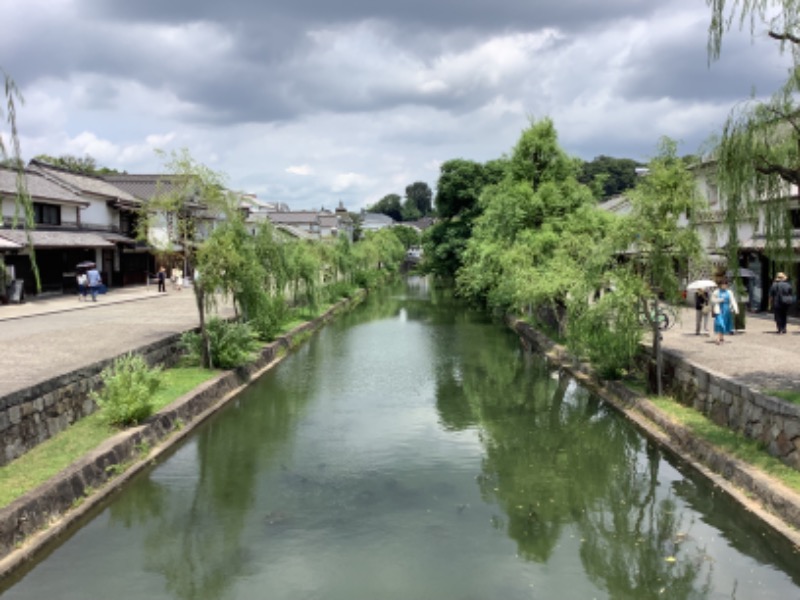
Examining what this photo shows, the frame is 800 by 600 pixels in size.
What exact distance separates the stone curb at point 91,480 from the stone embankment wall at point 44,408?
106 cm

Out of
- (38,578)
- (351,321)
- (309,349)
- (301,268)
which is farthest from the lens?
(351,321)

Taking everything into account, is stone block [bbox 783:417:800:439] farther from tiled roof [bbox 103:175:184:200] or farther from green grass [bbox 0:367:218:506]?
tiled roof [bbox 103:175:184:200]

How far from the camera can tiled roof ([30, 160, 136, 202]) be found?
35250 mm

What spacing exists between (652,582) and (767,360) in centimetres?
780

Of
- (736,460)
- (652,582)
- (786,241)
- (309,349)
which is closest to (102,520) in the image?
(652,582)

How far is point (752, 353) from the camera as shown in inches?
558

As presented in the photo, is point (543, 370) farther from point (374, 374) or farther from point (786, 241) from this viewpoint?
point (786, 241)

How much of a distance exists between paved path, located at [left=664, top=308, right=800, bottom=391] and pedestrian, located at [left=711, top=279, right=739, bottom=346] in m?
0.33

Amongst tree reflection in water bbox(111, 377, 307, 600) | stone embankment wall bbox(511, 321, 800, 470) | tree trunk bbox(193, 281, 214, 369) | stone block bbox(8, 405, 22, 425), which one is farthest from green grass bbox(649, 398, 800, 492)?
stone block bbox(8, 405, 22, 425)

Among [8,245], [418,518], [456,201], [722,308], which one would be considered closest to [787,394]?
[418,518]

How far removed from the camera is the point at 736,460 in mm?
→ 9336

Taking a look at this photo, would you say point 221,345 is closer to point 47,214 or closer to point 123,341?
point 123,341

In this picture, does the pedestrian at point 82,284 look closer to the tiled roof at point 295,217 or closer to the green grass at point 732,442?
the green grass at point 732,442

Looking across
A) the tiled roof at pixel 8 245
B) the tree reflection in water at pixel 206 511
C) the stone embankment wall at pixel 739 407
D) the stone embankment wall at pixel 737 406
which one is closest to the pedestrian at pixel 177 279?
the tiled roof at pixel 8 245
